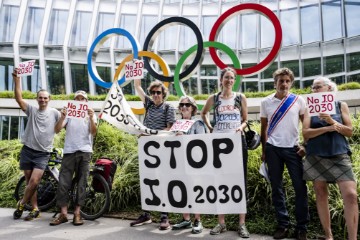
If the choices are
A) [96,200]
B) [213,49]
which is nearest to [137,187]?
[96,200]

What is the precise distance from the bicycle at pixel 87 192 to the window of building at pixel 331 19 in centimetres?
2002

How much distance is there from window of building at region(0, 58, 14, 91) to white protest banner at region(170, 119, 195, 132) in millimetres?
22988

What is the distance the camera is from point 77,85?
25062mm

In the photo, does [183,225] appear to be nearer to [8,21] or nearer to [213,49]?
[213,49]

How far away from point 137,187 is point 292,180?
260 centimetres

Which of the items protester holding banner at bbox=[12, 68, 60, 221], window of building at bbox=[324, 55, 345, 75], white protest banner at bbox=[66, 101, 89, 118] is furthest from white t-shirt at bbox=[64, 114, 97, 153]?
window of building at bbox=[324, 55, 345, 75]

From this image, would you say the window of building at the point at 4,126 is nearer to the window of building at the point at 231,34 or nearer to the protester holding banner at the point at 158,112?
the window of building at the point at 231,34

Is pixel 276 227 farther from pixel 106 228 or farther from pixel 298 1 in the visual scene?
pixel 298 1

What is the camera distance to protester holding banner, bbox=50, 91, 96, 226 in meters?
4.80

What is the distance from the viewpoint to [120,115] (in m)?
4.81

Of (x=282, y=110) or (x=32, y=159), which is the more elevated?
(x=282, y=110)

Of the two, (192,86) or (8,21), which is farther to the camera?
(8,21)

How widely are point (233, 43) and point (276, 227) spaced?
2117 centimetres

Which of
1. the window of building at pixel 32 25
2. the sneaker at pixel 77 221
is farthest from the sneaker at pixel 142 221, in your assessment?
the window of building at pixel 32 25
